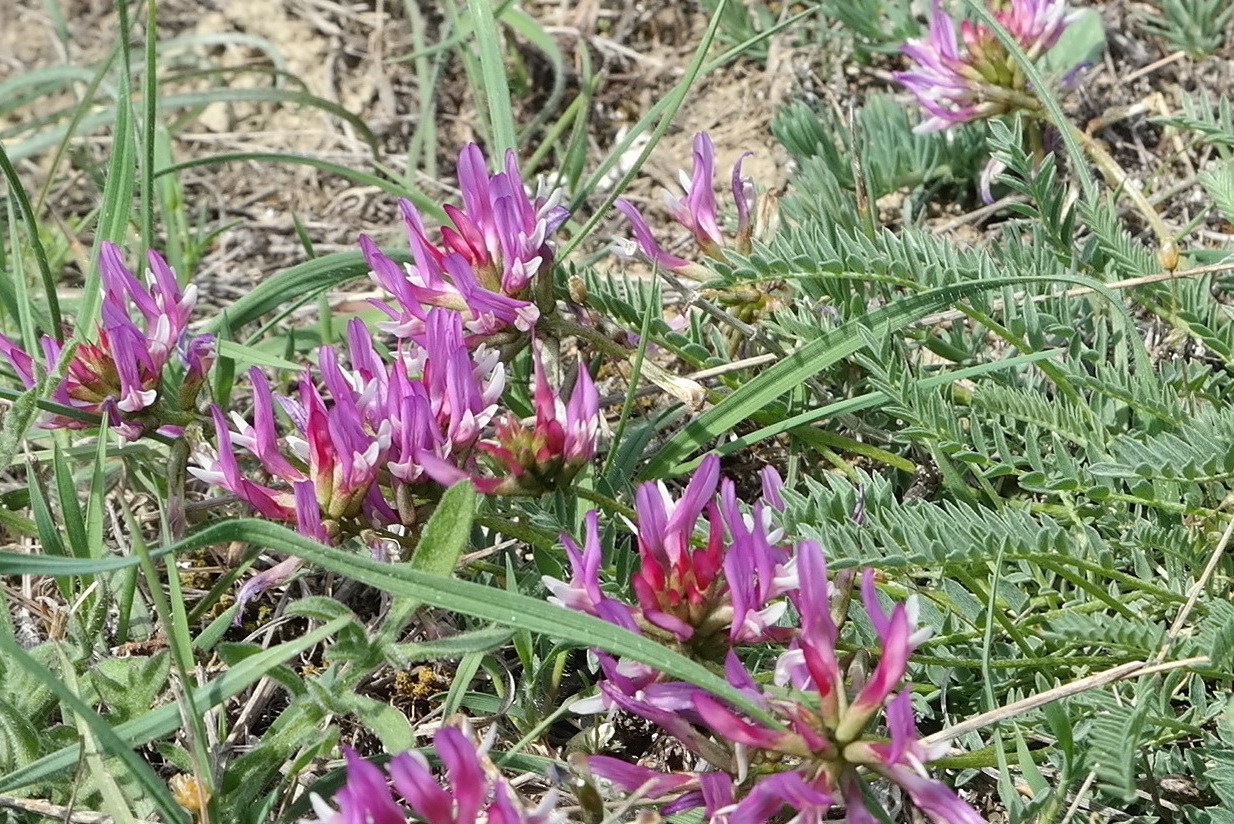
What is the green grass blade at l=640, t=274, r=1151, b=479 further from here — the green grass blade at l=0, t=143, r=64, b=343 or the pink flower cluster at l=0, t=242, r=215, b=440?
the green grass blade at l=0, t=143, r=64, b=343

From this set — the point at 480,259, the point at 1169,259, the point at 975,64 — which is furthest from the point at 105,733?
the point at 975,64

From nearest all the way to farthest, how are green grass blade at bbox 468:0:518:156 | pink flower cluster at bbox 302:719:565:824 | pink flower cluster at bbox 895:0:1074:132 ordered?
1. pink flower cluster at bbox 302:719:565:824
2. green grass blade at bbox 468:0:518:156
3. pink flower cluster at bbox 895:0:1074:132

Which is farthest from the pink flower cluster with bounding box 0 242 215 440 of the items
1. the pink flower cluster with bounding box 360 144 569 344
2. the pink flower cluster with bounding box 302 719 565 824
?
the pink flower cluster with bounding box 302 719 565 824

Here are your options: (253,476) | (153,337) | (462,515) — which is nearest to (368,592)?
(253,476)

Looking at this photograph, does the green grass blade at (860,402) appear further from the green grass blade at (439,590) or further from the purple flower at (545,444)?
the green grass blade at (439,590)

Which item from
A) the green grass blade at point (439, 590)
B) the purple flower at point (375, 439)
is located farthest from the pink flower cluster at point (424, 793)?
the purple flower at point (375, 439)
